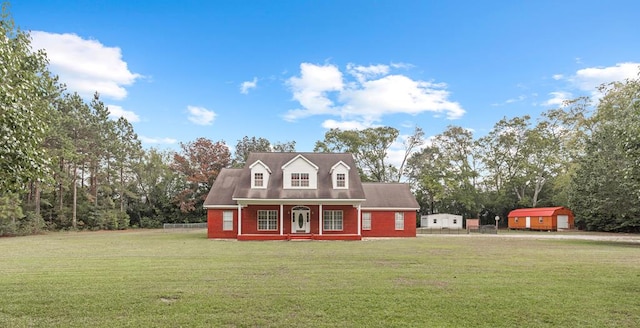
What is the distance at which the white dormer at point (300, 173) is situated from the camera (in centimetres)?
2912

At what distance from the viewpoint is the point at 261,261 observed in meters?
14.2

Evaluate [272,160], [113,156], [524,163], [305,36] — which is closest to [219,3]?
[305,36]

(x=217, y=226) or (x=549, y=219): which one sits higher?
(x=217, y=226)

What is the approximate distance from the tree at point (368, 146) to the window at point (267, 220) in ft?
85.5

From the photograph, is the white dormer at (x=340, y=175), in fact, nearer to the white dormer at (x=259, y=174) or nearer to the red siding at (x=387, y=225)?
the red siding at (x=387, y=225)

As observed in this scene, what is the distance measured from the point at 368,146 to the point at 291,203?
2917cm

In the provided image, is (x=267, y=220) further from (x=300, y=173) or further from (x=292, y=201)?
(x=300, y=173)

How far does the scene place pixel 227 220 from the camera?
29.7 metres

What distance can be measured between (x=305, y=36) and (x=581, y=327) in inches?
821

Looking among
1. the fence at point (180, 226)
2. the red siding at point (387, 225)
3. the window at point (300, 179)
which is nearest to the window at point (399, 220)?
the red siding at point (387, 225)

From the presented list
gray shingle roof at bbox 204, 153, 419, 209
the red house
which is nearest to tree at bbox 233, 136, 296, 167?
gray shingle roof at bbox 204, 153, 419, 209

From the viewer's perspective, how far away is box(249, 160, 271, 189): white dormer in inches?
1145

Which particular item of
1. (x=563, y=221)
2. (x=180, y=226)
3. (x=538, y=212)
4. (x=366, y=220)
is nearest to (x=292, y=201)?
(x=366, y=220)

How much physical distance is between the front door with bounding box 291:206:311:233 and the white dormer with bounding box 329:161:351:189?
2.89 m
